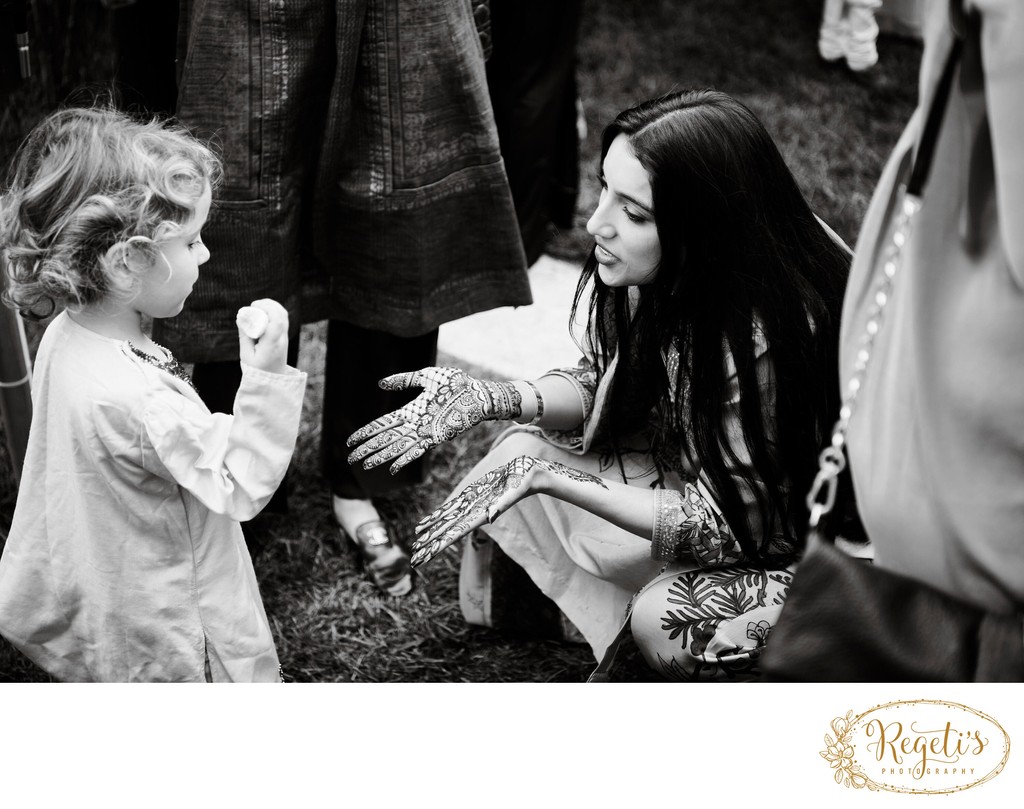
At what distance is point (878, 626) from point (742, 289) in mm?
825

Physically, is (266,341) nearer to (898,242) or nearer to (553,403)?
(553,403)

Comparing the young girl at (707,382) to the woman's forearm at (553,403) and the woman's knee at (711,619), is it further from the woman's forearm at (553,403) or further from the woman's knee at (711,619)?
the woman's forearm at (553,403)

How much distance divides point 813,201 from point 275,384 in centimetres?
280

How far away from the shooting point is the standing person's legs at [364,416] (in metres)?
2.30

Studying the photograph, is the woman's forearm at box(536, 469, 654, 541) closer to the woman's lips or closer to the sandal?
the woman's lips

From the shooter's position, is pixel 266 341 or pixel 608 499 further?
pixel 608 499

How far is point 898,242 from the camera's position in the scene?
99 centimetres

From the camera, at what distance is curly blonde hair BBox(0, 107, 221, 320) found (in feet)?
4.83

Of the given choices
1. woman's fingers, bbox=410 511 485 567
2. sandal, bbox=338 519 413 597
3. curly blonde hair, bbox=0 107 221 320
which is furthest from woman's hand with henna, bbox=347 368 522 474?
sandal, bbox=338 519 413 597

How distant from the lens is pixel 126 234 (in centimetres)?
149
